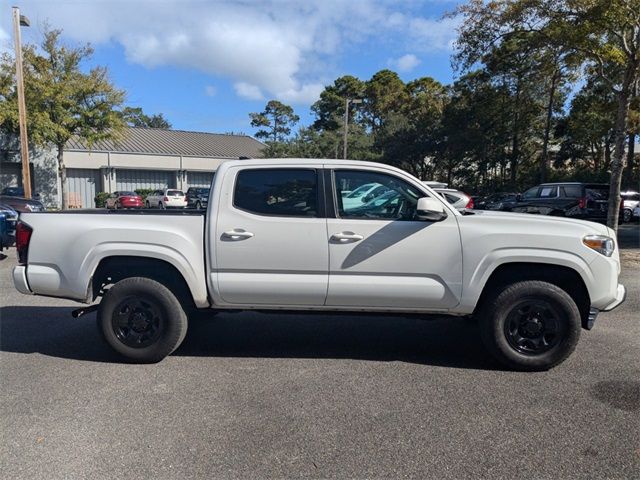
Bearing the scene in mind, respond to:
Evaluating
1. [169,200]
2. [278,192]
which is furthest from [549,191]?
[169,200]

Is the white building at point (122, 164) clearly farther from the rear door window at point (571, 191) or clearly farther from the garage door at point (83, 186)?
the rear door window at point (571, 191)

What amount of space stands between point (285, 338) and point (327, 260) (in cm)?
149

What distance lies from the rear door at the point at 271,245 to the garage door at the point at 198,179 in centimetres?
4007

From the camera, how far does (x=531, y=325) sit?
470cm

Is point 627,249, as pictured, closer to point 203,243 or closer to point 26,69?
point 203,243

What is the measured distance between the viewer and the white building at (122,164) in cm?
3512

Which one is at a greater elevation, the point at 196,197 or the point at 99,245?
the point at 196,197

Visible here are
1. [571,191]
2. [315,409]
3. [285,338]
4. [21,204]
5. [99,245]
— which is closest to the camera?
[315,409]

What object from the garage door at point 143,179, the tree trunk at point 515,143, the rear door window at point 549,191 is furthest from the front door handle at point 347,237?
the garage door at point 143,179

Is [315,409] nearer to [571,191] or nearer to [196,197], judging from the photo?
[571,191]

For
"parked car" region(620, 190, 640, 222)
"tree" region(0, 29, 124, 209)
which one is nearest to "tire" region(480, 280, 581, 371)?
"parked car" region(620, 190, 640, 222)

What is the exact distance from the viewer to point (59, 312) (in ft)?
23.1

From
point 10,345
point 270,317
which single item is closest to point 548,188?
point 270,317

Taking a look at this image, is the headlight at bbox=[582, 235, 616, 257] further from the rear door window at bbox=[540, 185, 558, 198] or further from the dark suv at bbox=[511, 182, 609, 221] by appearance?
the rear door window at bbox=[540, 185, 558, 198]
